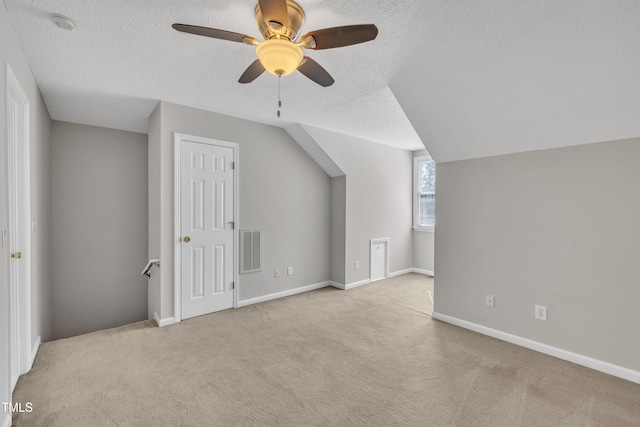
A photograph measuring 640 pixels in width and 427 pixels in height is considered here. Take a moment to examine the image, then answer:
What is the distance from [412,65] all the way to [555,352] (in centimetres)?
274

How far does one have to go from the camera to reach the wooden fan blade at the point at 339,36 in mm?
1519

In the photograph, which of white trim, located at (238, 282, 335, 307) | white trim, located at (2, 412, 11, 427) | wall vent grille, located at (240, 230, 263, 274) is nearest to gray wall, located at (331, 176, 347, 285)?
white trim, located at (238, 282, 335, 307)

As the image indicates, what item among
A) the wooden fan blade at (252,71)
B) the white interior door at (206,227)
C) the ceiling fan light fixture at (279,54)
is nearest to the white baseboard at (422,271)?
the white interior door at (206,227)

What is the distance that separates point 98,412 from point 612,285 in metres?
3.81

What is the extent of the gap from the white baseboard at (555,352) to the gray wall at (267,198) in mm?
2121

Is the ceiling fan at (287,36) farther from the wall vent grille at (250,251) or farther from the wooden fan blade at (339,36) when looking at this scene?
the wall vent grille at (250,251)

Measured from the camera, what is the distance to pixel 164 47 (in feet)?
6.97

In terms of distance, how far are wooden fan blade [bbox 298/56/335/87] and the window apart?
13.7 feet

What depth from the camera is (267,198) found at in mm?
4117

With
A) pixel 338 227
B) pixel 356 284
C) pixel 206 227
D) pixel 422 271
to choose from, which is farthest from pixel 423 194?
pixel 206 227

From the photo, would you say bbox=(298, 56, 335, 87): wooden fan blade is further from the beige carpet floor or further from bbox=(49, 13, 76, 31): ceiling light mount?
the beige carpet floor

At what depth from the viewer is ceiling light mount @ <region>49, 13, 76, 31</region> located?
5.81ft

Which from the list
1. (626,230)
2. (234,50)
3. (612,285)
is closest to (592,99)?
(626,230)

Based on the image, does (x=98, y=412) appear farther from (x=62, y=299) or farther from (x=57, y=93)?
(x=57, y=93)
